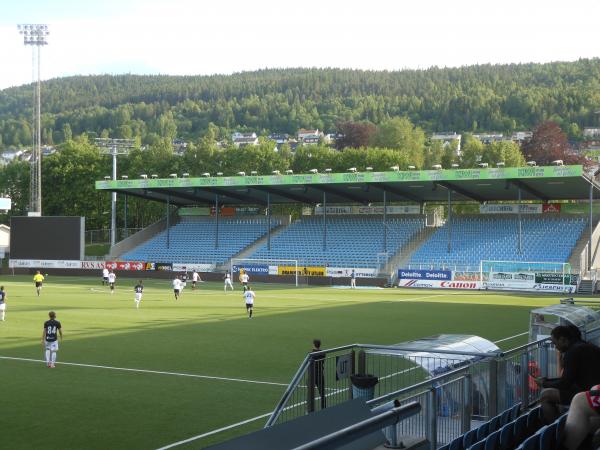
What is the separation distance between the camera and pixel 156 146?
10938cm

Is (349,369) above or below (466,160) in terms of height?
below

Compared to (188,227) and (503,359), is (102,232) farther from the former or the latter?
(503,359)

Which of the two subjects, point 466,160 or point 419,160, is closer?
point 466,160

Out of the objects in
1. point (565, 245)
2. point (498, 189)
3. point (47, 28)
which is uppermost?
point (47, 28)

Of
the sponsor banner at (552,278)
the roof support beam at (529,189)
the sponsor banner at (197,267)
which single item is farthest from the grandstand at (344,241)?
the sponsor banner at (552,278)

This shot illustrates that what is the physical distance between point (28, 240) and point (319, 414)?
6866 cm

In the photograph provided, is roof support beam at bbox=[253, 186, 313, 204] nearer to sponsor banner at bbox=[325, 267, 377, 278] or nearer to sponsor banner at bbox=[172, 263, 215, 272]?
sponsor banner at bbox=[172, 263, 215, 272]

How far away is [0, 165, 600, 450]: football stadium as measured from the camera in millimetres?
10219

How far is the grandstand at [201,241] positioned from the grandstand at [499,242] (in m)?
18.1

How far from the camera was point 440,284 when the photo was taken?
5891 cm

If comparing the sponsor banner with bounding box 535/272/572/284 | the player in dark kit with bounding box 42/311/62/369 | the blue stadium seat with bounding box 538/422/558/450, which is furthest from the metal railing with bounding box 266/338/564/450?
the sponsor banner with bounding box 535/272/572/284

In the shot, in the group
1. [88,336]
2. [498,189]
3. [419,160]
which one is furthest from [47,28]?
[419,160]

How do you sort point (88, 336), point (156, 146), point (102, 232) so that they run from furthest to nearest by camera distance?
1. point (156, 146)
2. point (102, 232)
3. point (88, 336)

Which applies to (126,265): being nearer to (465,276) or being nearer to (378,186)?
(378,186)
